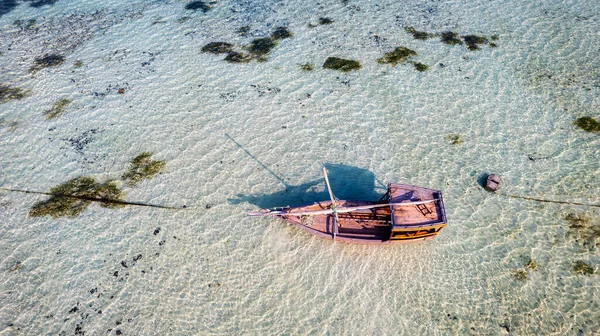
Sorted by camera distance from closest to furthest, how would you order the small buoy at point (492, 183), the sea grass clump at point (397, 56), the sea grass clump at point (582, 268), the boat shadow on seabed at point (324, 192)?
the sea grass clump at point (582, 268)
the small buoy at point (492, 183)
the boat shadow on seabed at point (324, 192)
the sea grass clump at point (397, 56)

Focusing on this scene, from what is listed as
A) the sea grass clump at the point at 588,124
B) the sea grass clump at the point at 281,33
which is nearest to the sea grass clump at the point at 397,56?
the sea grass clump at the point at 281,33

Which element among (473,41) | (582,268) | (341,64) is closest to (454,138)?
(582,268)

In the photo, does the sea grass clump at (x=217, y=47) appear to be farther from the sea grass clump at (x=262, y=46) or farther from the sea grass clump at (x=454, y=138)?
the sea grass clump at (x=454, y=138)

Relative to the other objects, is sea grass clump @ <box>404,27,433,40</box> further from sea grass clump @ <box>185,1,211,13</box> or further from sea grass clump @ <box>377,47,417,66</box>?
sea grass clump @ <box>185,1,211,13</box>

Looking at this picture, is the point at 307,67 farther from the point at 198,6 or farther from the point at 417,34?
the point at 198,6

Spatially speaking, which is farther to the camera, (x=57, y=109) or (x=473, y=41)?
(x=473, y=41)

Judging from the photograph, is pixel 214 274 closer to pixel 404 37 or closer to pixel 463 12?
pixel 404 37

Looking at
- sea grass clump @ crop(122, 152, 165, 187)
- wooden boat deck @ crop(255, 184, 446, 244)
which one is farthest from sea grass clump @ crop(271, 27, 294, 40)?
wooden boat deck @ crop(255, 184, 446, 244)
